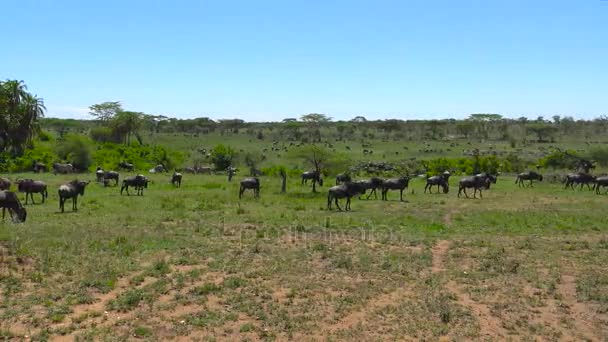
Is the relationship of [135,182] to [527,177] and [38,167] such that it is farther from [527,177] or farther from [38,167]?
[527,177]

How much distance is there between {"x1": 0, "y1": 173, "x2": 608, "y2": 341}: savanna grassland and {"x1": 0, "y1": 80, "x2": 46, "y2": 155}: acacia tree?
18954 mm

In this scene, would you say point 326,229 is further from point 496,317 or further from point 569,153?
point 569,153

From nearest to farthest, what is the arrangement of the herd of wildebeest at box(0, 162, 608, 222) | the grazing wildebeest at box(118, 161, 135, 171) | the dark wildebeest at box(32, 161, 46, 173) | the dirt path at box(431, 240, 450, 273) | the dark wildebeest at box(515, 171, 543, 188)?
the dirt path at box(431, 240, 450, 273) < the herd of wildebeest at box(0, 162, 608, 222) < the dark wildebeest at box(515, 171, 543, 188) < the dark wildebeest at box(32, 161, 46, 173) < the grazing wildebeest at box(118, 161, 135, 171)

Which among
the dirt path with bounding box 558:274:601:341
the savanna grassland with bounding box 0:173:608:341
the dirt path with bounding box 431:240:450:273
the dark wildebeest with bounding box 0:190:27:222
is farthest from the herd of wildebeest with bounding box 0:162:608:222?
the dirt path with bounding box 558:274:601:341

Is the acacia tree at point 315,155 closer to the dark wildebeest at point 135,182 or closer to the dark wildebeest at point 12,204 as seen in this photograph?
the dark wildebeest at point 135,182

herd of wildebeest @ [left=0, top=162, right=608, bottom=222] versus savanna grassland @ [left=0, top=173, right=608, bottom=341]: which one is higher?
herd of wildebeest @ [left=0, top=162, right=608, bottom=222]

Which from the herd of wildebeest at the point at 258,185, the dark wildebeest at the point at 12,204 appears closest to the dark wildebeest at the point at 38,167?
the herd of wildebeest at the point at 258,185

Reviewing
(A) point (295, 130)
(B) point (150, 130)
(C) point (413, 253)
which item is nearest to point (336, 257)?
(C) point (413, 253)

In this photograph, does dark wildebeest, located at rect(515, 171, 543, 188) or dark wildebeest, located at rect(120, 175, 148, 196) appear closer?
dark wildebeest, located at rect(120, 175, 148, 196)

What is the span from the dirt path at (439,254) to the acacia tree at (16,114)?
33282 millimetres

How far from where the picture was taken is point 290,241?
18812 mm

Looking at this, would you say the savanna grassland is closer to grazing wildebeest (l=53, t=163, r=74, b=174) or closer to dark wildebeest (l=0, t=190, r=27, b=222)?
dark wildebeest (l=0, t=190, r=27, b=222)

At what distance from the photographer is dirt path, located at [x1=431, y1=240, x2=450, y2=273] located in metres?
15.7

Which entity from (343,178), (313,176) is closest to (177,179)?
(313,176)
